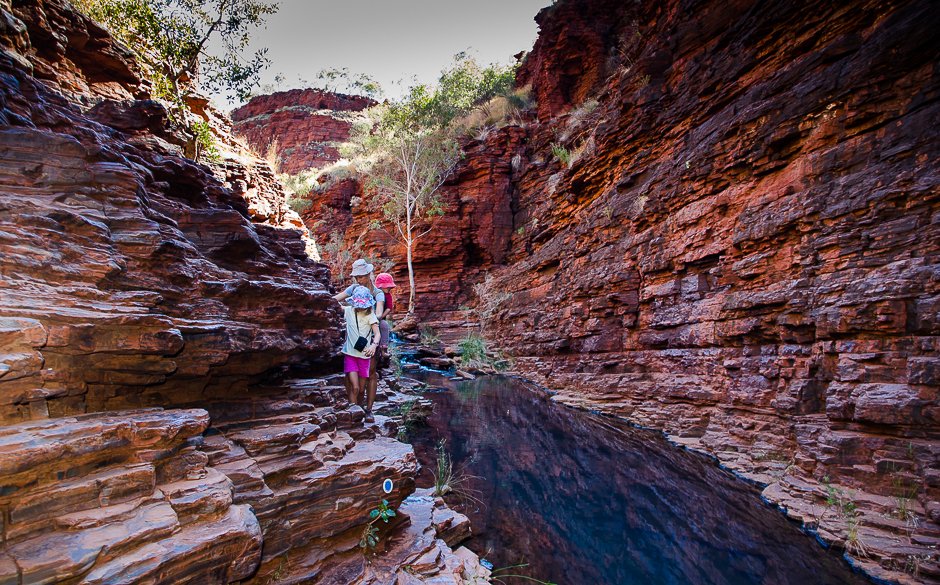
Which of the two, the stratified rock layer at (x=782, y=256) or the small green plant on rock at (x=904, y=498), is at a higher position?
the stratified rock layer at (x=782, y=256)

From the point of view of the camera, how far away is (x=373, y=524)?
3.82 meters

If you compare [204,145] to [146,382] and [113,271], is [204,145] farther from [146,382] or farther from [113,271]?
[146,382]

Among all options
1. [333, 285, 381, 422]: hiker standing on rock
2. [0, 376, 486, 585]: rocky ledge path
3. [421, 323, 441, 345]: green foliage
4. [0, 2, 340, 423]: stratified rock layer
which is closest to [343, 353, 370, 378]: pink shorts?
[333, 285, 381, 422]: hiker standing on rock

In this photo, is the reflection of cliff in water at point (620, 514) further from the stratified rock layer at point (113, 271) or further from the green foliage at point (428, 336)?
the green foliage at point (428, 336)

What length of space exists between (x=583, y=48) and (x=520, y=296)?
42.6ft

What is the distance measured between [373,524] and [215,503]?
5.31ft

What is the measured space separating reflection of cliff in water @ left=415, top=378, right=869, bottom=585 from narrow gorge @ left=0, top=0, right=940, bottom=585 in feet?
1.34

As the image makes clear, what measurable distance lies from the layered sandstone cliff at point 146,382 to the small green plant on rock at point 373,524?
0.20 ft

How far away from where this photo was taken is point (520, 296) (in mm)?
17016

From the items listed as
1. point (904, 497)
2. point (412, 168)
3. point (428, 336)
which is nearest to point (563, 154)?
point (412, 168)

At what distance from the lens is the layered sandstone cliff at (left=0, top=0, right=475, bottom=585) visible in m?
2.26

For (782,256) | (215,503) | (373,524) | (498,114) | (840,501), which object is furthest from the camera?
(498,114)

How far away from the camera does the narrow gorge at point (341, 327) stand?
8.34 ft

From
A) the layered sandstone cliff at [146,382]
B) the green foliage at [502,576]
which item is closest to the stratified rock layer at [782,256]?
the green foliage at [502,576]
